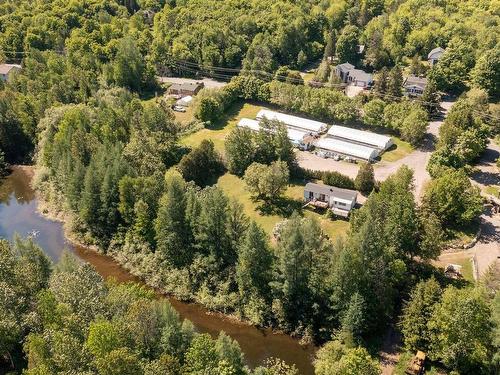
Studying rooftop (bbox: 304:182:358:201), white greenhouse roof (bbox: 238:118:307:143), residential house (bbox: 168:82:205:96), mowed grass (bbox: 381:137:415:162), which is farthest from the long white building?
residential house (bbox: 168:82:205:96)

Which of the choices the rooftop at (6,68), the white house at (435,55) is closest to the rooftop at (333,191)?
the white house at (435,55)

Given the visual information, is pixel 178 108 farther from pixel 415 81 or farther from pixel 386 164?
pixel 415 81

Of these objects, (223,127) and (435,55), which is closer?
(223,127)

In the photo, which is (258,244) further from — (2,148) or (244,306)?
(2,148)

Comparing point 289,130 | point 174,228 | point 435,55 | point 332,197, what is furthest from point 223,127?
point 435,55

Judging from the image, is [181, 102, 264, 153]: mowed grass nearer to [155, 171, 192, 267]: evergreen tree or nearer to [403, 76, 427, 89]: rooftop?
[155, 171, 192, 267]: evergreen tree

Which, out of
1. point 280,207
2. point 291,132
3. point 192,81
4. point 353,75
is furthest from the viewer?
point 192,81
